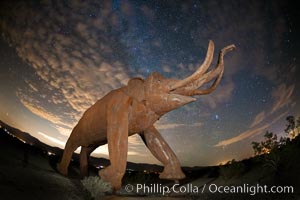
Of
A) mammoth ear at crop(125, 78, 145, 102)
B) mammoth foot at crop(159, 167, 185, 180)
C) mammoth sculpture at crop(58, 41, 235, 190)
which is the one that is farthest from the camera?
→ mammoth foot at crop(159, 167, 185, 180)

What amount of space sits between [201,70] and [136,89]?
202 cm

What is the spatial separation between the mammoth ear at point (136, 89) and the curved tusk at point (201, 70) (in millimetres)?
Answer: 916

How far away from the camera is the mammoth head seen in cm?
521

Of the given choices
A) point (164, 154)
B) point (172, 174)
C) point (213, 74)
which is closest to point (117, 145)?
point (164, 154)

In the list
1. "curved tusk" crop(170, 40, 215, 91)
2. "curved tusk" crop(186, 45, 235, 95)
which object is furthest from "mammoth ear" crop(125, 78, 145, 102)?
Result: "curved tusk" crop(186, 45, 235, 95)

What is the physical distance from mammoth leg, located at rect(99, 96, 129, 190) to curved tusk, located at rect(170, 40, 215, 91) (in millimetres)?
1548

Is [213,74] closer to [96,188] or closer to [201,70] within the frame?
[201,70]

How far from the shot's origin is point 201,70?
185 inches

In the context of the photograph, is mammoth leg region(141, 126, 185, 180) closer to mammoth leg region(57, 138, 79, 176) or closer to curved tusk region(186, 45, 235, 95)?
curved tusk region(186, 45, 235, 95)

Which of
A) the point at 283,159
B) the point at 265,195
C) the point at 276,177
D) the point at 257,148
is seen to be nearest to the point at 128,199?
the point at 265,195

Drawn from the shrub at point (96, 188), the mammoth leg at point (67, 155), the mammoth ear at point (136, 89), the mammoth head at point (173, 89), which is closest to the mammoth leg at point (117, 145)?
the mammoth ear at point (136, 89)

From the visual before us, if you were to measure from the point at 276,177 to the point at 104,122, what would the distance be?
8.04 metres

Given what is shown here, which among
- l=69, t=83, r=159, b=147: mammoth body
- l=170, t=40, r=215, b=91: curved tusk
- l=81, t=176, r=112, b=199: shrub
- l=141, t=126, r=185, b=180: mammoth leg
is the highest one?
l=170, t=40, r=215, b=91: curved tusk

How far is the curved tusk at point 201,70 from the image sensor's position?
14.8 feet
